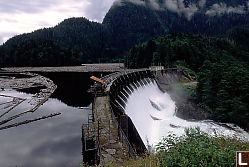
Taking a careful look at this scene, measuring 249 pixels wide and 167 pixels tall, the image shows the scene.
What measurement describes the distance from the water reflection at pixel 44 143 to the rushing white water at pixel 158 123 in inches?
234

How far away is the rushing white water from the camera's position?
2042 centimetres

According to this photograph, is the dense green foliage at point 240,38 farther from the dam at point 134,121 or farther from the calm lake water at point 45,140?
the calm lake water at point 45,140

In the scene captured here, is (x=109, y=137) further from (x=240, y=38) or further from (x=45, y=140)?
(x=240, y=38)

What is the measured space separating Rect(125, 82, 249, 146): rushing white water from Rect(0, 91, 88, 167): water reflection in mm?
5946

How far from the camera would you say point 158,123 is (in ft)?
79.5

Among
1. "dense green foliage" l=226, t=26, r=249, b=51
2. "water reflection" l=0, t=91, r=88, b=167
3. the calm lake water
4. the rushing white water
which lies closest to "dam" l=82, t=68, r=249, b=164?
the rushing white water

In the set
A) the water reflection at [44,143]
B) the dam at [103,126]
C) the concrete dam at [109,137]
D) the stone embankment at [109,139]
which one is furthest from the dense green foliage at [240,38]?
the stone embankment at [109,139]

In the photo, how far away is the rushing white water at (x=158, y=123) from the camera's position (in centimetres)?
2042

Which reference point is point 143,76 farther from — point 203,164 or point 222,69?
point 203,164

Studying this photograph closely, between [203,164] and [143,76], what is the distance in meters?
35.7

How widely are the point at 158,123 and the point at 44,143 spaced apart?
13291mm

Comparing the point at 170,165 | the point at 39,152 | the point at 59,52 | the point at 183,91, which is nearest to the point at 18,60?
the point at 59,52

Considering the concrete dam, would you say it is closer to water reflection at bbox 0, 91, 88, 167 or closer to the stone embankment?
the stone embankment

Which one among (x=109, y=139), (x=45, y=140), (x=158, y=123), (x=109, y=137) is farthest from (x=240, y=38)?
(x=109, y=139)
